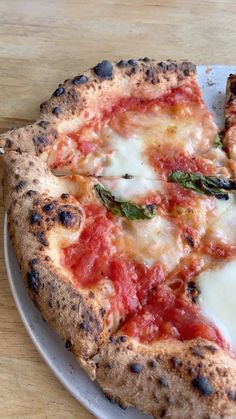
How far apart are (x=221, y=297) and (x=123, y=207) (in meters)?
0.47

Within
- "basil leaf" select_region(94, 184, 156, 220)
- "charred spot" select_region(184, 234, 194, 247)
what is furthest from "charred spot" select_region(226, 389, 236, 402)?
"basil leaf" select_region(94, 184, 156, 220)

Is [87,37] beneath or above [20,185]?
above

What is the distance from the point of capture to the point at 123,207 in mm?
2109

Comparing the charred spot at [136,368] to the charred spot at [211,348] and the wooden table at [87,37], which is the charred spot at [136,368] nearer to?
the charred spot at [211,348]

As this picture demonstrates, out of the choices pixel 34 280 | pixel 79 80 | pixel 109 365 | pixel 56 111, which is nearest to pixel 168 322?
pixel 109 365

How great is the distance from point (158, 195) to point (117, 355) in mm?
654

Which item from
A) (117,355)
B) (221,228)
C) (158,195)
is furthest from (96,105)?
(117,355)

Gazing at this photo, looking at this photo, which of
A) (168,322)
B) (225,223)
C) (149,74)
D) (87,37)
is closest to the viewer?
(168,322)

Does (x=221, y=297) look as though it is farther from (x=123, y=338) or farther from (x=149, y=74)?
(x=149, y=74)

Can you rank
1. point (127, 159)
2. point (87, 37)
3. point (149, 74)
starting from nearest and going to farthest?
1. point (127, 159)
2. point (149, 74)
3. point (87, 37)

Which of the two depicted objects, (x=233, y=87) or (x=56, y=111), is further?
(x=233, y=87)

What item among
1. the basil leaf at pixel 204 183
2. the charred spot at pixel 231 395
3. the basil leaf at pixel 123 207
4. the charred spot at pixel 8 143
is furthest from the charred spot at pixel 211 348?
the charred spot at pixel 8 143

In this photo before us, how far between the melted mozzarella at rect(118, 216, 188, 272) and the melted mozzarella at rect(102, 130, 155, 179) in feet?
0.74

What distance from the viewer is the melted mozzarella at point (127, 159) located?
2.23m
